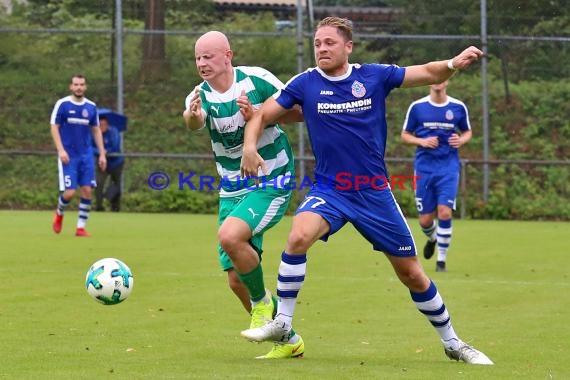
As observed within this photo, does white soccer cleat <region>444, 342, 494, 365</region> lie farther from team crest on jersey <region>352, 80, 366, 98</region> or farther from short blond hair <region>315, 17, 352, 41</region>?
short blond hair <region>315, 17, 352, 41</region>

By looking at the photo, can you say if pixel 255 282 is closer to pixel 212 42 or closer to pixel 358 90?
pixel 358 90

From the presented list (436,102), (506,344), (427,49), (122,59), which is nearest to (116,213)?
(122,59)

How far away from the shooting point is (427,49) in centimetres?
2500

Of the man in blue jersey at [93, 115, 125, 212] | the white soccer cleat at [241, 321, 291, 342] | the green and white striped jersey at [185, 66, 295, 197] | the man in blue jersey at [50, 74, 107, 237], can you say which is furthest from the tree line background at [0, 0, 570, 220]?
the white soccer cleat at [241, 321, 291, 342]

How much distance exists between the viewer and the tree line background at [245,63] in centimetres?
2417

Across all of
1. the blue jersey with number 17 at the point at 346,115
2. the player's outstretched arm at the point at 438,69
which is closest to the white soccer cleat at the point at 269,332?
the blue jersey with number 17 at the point at 346,115

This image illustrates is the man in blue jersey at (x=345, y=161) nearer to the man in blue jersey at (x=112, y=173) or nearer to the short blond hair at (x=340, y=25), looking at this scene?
the short blond hair at (x=340, y=25)

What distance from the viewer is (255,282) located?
7781 millimetres

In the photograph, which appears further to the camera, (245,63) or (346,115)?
(245,63)

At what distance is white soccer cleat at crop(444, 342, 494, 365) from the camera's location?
7.37m

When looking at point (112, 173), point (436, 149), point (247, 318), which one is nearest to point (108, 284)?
point (247, 318)

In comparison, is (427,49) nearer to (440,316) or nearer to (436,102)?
(436,102)

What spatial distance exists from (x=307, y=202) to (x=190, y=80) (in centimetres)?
1888

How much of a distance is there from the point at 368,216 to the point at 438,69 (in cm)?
98
